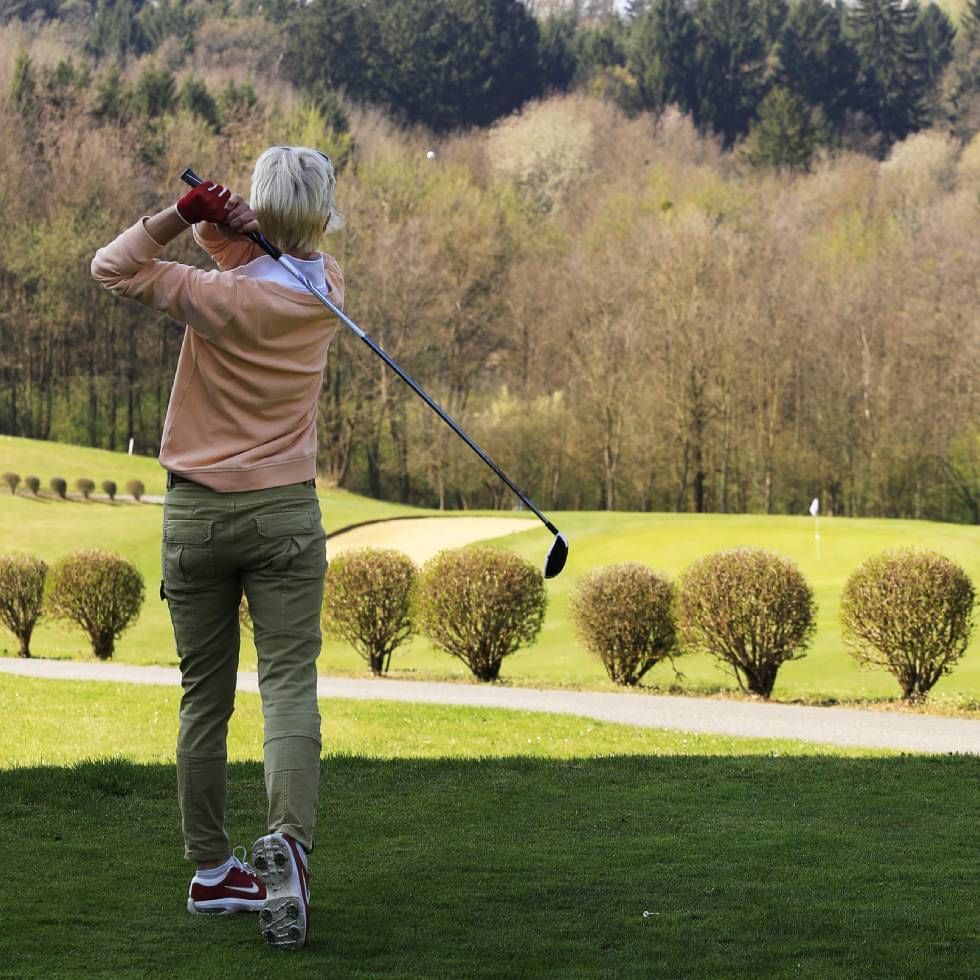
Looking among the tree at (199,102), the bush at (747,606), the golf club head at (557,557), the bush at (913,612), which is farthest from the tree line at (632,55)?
the golf club head at (557,557)

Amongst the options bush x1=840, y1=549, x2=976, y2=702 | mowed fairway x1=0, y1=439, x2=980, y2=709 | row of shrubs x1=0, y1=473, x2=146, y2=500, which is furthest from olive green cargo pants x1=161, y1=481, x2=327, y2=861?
row of shrubs x1=0, y1=473, x2=146, y2=500

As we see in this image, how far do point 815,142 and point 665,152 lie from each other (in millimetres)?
7218

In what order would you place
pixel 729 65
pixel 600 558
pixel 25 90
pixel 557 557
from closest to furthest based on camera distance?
pixel 557 557 → pixel 600 558 → pixel 25 90 → pixel 729 65

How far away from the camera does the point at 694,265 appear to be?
51531 mm

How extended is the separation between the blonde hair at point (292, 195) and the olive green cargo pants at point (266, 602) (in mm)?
694

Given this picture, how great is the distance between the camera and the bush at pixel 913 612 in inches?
538

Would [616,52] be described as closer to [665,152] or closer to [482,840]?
[665,152]

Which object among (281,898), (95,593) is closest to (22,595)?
(95,593)

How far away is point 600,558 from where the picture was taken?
26531mm

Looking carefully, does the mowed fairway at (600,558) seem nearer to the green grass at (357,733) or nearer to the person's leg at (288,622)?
the green grass at (357,733)

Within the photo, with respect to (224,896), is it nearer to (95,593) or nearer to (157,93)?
(95,593)

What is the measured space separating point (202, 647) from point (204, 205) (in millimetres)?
1192

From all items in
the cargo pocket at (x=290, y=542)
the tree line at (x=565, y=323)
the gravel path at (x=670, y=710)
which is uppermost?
the tree line at (x=565, y=323)

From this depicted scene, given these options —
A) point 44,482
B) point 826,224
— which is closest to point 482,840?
point 44,482
